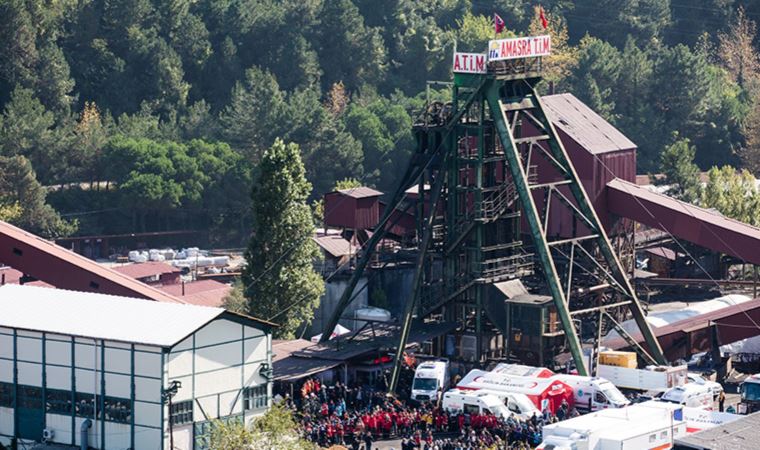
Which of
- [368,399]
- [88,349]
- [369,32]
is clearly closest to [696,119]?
[369,32]

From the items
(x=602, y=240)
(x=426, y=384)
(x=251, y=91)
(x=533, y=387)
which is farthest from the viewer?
(x=251, y=91)

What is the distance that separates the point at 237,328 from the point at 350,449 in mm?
5923

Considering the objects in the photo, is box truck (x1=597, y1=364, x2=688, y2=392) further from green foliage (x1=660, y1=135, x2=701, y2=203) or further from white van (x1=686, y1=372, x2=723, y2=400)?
green foliage (x1=660, y1=135, x2=701, y2=203)

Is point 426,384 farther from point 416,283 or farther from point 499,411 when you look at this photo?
point 499,411

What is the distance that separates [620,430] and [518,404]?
6793 millimetres

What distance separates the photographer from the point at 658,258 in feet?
313

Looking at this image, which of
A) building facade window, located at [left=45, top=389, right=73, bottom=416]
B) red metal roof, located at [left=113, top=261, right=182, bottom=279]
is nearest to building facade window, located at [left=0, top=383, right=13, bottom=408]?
building facade window, located at [left=45, top=389, right=73, bottom=416]

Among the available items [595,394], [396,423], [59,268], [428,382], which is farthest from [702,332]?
[59,268]

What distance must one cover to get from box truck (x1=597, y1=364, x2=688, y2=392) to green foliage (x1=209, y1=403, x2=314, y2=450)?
16.8m

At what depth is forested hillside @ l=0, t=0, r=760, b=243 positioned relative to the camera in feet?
427

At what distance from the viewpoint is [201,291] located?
9344cm

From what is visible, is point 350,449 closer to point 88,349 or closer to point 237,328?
point 237,328

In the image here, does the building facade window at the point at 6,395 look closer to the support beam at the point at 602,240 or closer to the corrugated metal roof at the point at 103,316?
the corrugated metal roof at the point at 103,316

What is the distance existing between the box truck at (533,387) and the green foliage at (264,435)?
407 inches
